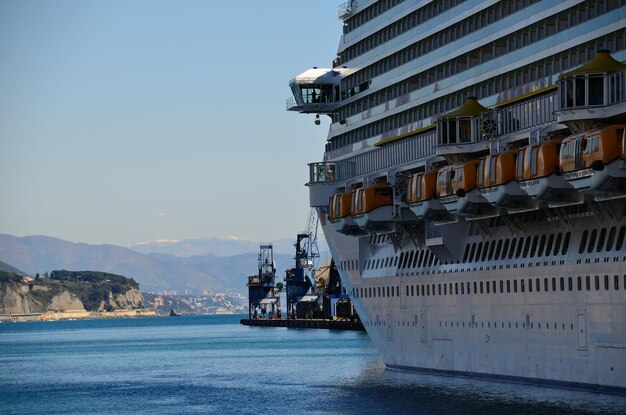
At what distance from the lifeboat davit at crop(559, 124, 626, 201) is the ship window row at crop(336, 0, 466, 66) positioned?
14.0 m

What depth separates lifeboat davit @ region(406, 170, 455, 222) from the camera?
71.8m

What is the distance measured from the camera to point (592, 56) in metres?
61.7

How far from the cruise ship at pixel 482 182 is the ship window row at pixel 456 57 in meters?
0.12

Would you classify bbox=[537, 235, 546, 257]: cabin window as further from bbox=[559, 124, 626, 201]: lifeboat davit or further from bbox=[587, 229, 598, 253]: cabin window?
bbox=[559, 124, 626, 201]: lifeboat davit

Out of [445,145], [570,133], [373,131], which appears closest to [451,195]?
[445,145]

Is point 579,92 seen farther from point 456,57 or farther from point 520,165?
point 456,57

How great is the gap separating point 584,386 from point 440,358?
15.6 meters

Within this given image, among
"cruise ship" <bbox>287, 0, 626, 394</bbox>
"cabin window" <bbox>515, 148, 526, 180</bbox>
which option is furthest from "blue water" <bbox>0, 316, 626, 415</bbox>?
"cabin window" <bbox>515, 148, 526, 180</bbox>

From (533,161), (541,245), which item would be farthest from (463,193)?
(533,161)

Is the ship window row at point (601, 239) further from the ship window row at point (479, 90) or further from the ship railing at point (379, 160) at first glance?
the ship railing at point (379, 160)

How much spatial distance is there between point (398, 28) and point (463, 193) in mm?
17833

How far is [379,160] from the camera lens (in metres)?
81.9

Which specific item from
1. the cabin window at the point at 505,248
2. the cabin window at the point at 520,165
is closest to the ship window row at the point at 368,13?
the cabin window at the point at 505,248

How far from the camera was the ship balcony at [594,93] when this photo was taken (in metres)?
57.5
